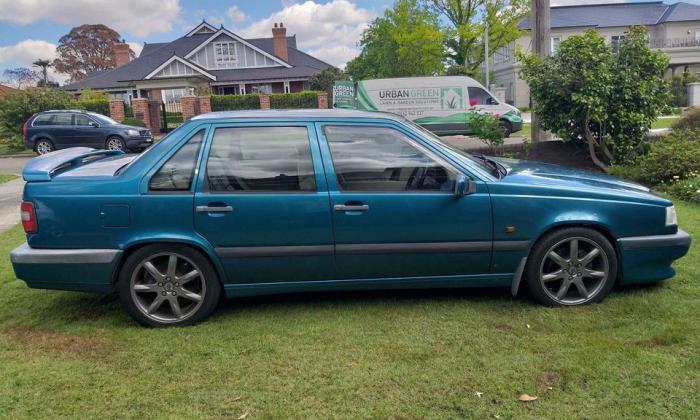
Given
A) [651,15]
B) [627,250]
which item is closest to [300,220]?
[627,250]

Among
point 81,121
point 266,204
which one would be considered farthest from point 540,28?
point 81,121

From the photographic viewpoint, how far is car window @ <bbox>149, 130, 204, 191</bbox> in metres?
3.82

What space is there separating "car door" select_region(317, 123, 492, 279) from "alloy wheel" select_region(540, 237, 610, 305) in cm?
50

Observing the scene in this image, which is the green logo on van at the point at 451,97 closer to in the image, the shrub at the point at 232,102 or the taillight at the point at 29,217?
the shrub at the point at 232,102

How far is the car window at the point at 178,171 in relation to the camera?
382cm

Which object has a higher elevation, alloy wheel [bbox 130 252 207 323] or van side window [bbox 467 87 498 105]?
van side window [bbox 467 87 498 105]

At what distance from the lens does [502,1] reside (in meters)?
43.9

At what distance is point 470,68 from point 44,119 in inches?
1383

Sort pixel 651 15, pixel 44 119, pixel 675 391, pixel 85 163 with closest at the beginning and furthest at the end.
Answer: pixel 675 391 → pixel 85 163 → pixel 44 119 → pixel 651 15

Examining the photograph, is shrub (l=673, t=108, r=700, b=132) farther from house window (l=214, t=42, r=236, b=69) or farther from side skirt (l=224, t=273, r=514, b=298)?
house window (l=214, t=42, r=236, b=69)

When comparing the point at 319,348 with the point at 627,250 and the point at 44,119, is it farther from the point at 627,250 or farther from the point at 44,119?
the point at 44,119

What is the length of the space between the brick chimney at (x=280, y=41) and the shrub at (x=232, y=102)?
16180mm

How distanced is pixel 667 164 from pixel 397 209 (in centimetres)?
649

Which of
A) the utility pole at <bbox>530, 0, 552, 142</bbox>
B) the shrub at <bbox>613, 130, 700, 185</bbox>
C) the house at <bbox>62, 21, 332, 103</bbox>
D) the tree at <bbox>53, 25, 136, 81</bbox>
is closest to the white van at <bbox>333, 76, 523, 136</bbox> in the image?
the utility pole at <bbox>530, 0, 552, 142</bbox>
